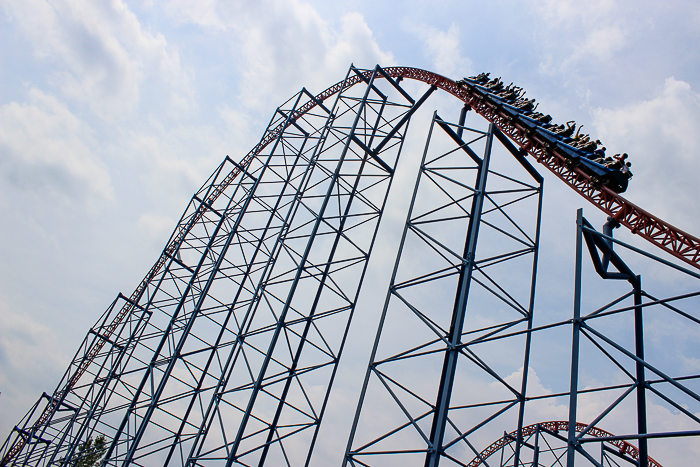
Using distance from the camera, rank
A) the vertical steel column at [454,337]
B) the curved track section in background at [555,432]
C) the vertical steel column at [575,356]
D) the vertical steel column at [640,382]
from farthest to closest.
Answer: the curved track section in background at [555,432] < the vertical steel column at [640,382] < the vertical steel column at [454,337] < the vertical steel column at [575,356]

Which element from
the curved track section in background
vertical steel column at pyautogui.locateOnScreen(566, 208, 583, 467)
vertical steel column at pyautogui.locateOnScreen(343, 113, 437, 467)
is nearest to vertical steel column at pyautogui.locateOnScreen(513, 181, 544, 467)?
vertical steel column at pyautogui.locateOnScreen(566, 208, 583, 467)

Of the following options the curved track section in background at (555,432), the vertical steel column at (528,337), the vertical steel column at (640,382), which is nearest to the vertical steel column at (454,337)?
the vertical steel column at (528,337)

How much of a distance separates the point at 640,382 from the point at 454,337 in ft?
11.1

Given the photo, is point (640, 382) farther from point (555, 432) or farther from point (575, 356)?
point (555, 432)

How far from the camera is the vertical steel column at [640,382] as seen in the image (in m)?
7.16

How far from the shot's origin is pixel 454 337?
7.63m

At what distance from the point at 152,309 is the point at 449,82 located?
49.0 feet

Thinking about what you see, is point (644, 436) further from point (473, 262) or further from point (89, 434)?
point (89, 434)

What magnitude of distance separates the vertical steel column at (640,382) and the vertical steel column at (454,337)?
2.69 m

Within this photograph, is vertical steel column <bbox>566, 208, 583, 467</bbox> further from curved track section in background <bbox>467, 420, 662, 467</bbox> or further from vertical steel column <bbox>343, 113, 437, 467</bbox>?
curved track section in background <bbox>467, 420, 662, 467</bbox>

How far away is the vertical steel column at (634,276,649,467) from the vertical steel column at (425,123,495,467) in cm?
269

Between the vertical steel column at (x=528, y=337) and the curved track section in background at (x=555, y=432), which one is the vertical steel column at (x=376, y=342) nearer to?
the vertical steel column at (x=528, y=337)

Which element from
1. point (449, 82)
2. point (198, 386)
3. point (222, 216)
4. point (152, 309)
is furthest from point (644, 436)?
point (152, 309)

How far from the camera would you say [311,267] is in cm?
1190
